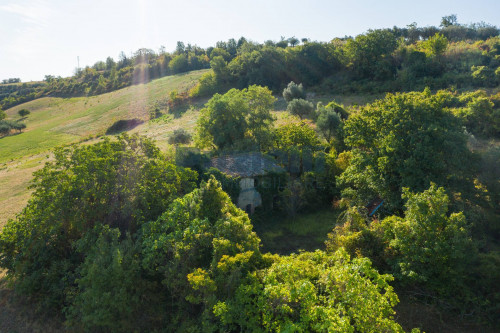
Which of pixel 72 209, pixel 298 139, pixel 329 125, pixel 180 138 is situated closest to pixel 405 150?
pixel 298 139

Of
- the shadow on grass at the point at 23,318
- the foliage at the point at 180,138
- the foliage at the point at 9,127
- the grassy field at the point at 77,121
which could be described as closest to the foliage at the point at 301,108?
the grassy field at the point at 77,121

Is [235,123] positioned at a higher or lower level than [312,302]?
higher

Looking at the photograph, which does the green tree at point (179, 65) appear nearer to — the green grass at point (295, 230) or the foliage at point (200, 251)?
the green grass at point (295, 230)

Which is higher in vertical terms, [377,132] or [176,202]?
[377,132]

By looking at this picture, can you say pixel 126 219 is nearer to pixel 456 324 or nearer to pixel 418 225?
pixel 418 225

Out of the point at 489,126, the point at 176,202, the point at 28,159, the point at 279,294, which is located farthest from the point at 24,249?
the point at 489,126

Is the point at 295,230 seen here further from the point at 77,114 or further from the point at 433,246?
the point at 77,114

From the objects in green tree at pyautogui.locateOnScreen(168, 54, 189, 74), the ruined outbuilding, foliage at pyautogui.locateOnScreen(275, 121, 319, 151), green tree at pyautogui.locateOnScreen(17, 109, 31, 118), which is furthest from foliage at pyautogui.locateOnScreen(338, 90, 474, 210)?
green tree at pyautogui.locateOnScreen(17, 109, 31, 118)
